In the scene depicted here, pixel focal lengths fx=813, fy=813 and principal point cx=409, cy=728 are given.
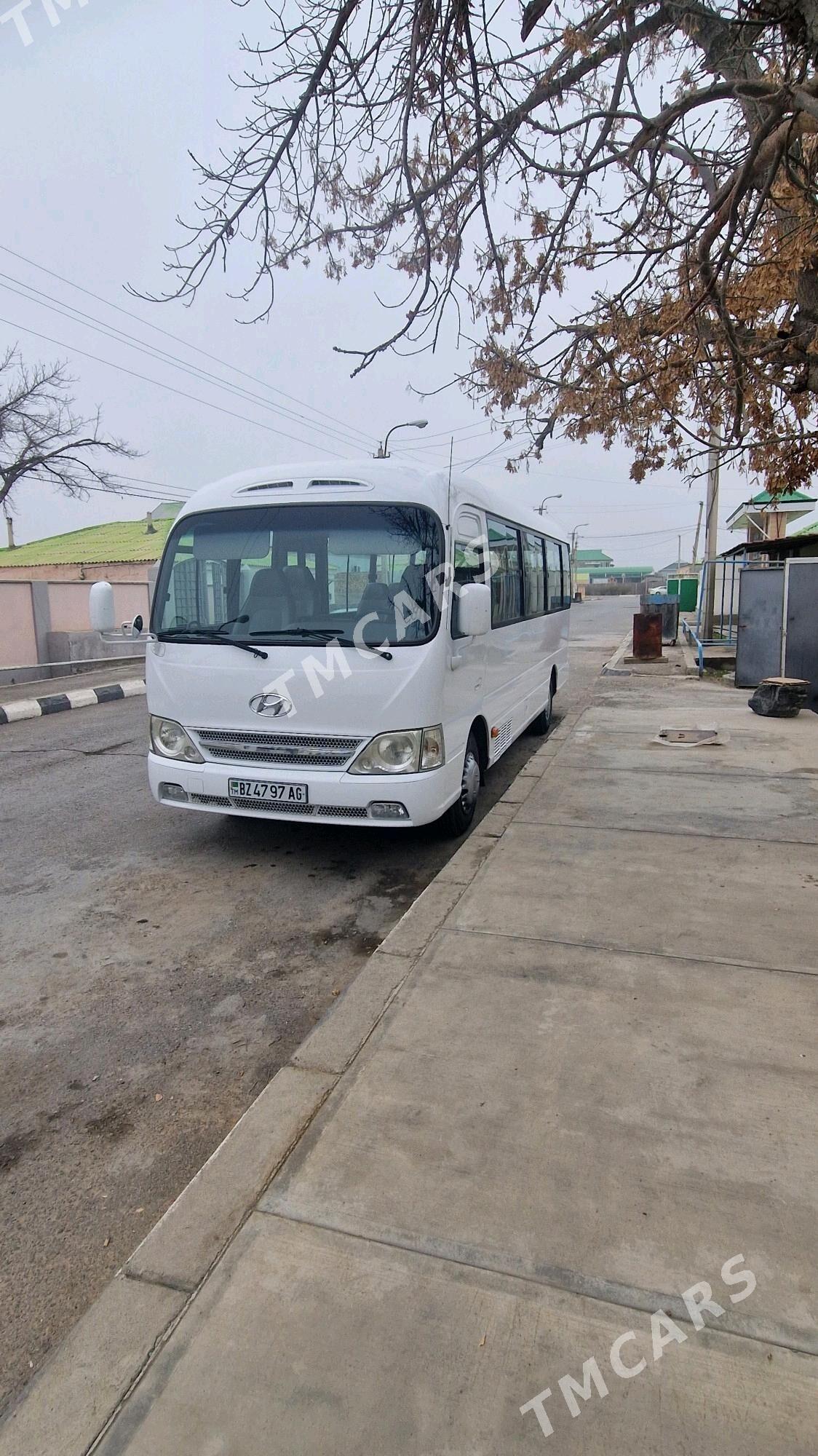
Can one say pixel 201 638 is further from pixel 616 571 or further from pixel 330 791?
Result: pixel 616 571

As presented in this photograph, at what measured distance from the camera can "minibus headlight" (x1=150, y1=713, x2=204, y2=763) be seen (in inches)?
195

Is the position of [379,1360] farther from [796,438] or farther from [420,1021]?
[796,438]

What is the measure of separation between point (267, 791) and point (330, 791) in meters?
0.39

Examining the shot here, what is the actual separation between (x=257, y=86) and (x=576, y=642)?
71.9 feet

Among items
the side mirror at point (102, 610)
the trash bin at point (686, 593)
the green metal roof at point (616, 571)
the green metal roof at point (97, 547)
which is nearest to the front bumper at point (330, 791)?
the side mirror at point (102, 610)

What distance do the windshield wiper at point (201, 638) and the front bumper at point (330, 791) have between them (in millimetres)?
679

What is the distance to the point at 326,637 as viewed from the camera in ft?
15.1

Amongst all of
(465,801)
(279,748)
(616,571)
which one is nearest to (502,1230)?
(279,748)

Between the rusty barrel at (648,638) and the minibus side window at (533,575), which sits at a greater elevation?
the minibus side window at (533,575)

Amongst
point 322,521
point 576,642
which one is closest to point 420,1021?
point 322,521

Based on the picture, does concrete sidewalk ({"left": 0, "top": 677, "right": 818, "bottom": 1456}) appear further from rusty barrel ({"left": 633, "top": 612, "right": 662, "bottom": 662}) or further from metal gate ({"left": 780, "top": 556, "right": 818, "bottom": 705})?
rusty barrel ({"left": 633, "top": 612, "right": 662, "bottom": 662})

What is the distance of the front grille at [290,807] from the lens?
15.1 feet

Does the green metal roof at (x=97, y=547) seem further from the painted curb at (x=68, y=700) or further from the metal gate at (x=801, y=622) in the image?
the metal gate at (x=801, y=622)

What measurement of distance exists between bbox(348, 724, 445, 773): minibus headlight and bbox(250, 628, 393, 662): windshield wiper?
1.41ft
